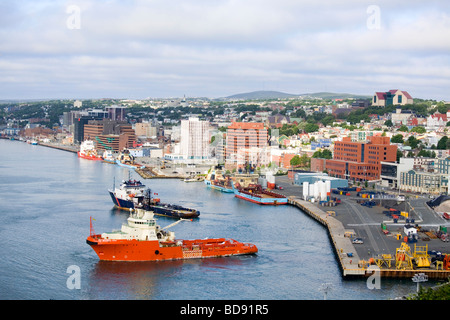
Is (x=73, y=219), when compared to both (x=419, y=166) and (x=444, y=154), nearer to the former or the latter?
(x=419, y=166)

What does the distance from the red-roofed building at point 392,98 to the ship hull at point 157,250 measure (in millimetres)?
52476

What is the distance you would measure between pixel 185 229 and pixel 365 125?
38326mm

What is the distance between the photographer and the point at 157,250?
48.4ft

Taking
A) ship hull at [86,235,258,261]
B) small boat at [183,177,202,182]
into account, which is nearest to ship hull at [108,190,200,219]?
ship hull at [86,235,258,261]

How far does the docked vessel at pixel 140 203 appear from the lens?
67.2 ft

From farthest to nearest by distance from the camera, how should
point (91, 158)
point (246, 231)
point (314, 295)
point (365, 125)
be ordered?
point (365, 125)
point (91, 158)
point (246, 231)
point (314, 295)

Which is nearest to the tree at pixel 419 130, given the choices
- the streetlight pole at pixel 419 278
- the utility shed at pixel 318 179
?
the utility shed at pixel 318 179

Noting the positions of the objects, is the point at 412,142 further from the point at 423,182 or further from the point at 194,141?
the point at 194,141

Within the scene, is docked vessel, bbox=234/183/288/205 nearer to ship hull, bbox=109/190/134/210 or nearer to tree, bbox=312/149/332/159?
ship hull, bbox=109/190/134/210

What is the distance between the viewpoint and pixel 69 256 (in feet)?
48.1

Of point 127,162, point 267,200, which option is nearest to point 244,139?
point 127,162

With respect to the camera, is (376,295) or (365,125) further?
(365,125)
